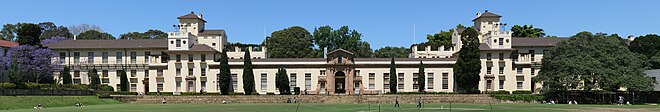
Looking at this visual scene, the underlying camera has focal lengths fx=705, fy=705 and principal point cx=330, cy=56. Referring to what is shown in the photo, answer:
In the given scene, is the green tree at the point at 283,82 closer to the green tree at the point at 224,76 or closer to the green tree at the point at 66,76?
the green tree at the point at 224,76

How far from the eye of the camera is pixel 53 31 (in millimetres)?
120375

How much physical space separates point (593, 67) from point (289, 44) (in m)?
56.8

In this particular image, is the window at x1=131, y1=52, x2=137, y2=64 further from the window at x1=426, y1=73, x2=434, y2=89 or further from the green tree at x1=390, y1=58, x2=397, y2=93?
the window at x1=426, y1=73, x2=434, y2=89

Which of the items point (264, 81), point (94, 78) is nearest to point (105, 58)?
point (94, 78)

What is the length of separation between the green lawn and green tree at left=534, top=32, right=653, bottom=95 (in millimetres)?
39600

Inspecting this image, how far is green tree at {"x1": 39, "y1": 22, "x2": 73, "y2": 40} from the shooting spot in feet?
390

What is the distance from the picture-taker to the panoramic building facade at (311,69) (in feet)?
260

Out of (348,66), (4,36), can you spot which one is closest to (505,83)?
(348,66)

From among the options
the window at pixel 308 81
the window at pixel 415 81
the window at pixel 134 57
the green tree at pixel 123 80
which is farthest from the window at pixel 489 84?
the window at pixel 134 57

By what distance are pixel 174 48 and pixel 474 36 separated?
3374 centimetres

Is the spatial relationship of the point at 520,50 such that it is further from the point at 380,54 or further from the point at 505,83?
the point at 380,54

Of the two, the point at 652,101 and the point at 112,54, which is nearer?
the point at 652,101

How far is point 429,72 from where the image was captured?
3125 inches

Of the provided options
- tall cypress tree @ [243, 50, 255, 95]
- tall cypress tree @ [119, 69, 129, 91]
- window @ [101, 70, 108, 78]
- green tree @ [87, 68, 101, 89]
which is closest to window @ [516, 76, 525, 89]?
tall cypress tree @ [243, 50, 255, 95]
